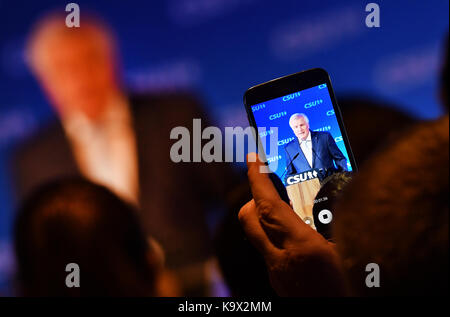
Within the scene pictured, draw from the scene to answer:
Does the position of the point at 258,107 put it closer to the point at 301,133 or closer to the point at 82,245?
the point at 301,133

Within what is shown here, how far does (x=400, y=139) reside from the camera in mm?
514

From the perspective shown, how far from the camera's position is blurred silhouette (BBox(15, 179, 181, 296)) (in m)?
1.14

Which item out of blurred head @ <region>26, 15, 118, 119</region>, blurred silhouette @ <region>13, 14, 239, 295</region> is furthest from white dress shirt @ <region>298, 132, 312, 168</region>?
blurred head @ <region>26, 15, 118, 119</region>

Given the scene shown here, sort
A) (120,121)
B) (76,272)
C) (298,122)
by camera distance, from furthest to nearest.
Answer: (120,121), (76,272), (298,122)

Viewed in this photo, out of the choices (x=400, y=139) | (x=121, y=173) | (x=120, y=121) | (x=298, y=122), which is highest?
(x=120, y=121)

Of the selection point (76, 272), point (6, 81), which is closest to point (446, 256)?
point (76, 272)

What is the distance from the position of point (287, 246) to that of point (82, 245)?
0.53m

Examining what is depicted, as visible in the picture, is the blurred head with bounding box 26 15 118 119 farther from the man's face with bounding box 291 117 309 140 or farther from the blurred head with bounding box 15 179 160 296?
the man's face with bounding box 291 117 309 140

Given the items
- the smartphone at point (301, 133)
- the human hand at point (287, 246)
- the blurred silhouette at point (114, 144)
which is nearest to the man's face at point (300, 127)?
the smartphone at point (301, 133)

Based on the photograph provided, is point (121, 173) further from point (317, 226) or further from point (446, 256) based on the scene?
point (446, 256)

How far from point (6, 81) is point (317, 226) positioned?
2.09 meters

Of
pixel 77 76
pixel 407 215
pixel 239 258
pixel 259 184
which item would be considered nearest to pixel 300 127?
pixel 259 184

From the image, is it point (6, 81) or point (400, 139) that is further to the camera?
point (6, 81)
